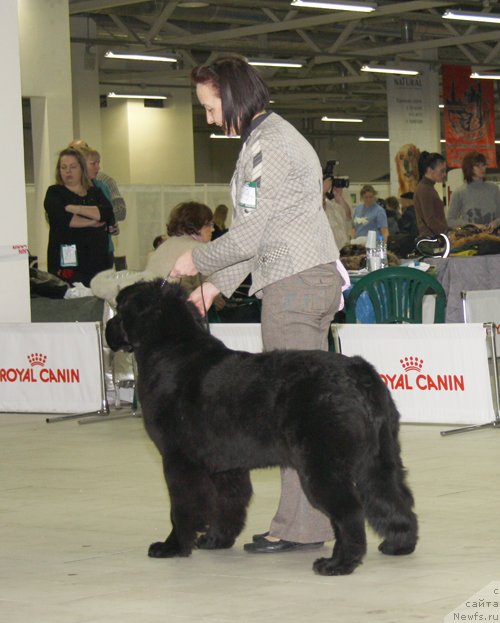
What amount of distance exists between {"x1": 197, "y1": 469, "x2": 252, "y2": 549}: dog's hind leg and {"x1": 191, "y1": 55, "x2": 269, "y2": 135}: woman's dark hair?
1156 mm

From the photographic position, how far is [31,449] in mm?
6824

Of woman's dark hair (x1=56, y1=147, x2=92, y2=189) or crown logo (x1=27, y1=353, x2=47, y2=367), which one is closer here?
crown logo (x1=27, y1=353, x2=47, y2=367)

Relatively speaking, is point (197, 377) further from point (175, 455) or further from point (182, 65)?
point (182, 65)

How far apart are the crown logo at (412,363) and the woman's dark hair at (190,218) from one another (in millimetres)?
1535

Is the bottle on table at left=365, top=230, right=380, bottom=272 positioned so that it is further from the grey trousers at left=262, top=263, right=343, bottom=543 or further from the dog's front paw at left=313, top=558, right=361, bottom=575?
the dog's front paw at left=313, top=558, right=361, bottom=575

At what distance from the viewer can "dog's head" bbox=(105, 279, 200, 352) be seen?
411 centimetres

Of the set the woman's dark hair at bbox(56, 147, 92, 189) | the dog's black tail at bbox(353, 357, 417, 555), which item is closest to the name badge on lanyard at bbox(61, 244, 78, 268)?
the woman's dark hair at bbox(56, 147, 92, 189)

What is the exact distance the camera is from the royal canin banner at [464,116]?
24.2m

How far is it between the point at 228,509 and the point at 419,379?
10.2ft

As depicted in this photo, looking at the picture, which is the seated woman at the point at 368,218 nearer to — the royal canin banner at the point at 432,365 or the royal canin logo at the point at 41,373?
the royal canin logo at the point at 41,373

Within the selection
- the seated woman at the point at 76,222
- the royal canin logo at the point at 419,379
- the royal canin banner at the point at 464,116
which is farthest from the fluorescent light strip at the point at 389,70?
the royal canin logo at the point at 419,379

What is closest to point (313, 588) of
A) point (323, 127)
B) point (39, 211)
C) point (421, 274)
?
point (421, 274)

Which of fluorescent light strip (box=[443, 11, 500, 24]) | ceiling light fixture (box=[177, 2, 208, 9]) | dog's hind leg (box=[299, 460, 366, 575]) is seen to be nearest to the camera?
dog's hind leg (box=[299, 460, 366, 575])

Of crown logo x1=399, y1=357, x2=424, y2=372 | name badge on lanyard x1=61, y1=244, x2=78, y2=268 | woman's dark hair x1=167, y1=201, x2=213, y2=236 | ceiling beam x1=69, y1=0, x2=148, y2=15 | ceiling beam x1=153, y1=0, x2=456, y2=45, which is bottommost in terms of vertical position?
crown logo x1=399, y1=357, x2=424, y2=372
